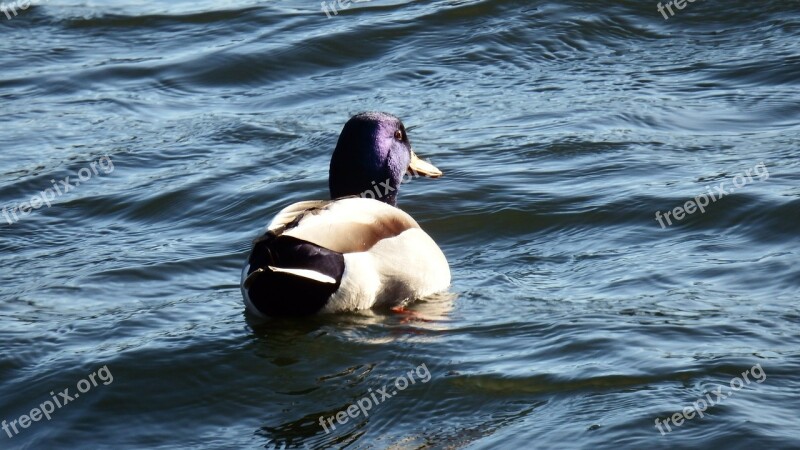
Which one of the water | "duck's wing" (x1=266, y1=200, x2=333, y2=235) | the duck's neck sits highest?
"duck's wing" (x1=266, y1=200, x2=333, y2=235)

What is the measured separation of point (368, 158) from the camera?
7668mm

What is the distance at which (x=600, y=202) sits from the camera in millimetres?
8344

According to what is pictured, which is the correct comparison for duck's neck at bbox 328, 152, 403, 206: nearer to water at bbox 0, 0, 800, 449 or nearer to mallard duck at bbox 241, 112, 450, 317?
mallard duck at bbox 241, 112, 450, 317

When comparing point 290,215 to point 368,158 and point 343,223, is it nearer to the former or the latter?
point 343,223

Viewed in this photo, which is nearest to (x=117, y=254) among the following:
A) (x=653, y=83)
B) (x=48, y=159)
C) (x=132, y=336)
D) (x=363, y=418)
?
(x=132, y=336)

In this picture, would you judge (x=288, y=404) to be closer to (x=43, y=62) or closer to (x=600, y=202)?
(x=600, y=202)

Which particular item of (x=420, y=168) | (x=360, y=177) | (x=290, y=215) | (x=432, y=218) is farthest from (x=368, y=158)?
(x=290, y=215)

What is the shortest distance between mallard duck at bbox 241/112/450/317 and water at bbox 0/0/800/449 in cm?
14

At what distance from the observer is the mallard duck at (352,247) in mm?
6324

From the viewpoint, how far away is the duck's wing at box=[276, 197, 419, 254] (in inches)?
253

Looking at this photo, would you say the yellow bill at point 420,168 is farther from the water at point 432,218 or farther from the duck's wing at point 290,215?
the duck's wing at point 290,215

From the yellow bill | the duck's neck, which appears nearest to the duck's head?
the duck's neck

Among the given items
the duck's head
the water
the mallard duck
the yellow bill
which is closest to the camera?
the water

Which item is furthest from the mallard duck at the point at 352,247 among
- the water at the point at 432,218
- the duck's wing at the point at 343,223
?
the water at the point at 432,218
